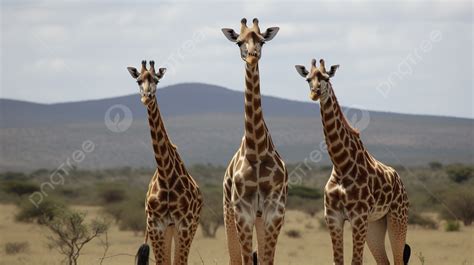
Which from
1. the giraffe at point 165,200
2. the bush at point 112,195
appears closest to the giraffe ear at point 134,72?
the giraffe at point 165,200

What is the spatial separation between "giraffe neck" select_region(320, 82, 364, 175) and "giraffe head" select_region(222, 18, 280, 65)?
1.13 metres

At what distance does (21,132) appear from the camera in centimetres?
10506

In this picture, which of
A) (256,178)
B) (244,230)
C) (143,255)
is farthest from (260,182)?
(143,255)

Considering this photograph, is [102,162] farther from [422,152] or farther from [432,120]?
[432,120]

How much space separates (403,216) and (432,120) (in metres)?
106

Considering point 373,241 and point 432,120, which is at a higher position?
point 432,120

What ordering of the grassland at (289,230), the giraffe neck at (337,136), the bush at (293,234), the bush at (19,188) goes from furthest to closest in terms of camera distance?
1. the bush at (19,188)
2. the bush at (293,234)
3. the grassland at (289,230)
4. the giraffe neck at (337,136)

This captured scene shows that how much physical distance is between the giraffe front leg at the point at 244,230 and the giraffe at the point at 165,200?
96cm

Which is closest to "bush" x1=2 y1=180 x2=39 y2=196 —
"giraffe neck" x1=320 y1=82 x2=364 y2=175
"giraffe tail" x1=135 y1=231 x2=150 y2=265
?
"giraffe tail" x1=135 y1=231 x2=150 y2=265

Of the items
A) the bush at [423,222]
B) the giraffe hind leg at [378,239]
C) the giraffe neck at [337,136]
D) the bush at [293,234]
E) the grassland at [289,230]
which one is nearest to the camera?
the giraffe neck at [337,136]

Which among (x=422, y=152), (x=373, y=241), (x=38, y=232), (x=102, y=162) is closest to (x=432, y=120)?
(x=422, y=152)

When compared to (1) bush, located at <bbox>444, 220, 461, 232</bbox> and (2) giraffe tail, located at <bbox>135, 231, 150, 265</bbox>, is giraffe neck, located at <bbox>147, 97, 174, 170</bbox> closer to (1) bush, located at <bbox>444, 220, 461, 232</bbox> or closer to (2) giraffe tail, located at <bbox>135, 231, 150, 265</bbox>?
(2) giraffe tail, located at <bbox>135, 231, 150, 265</bbox>

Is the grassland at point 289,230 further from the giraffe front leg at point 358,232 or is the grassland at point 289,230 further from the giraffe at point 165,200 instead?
the giraffe front leg at point 358,232

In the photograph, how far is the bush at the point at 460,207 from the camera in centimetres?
3647
